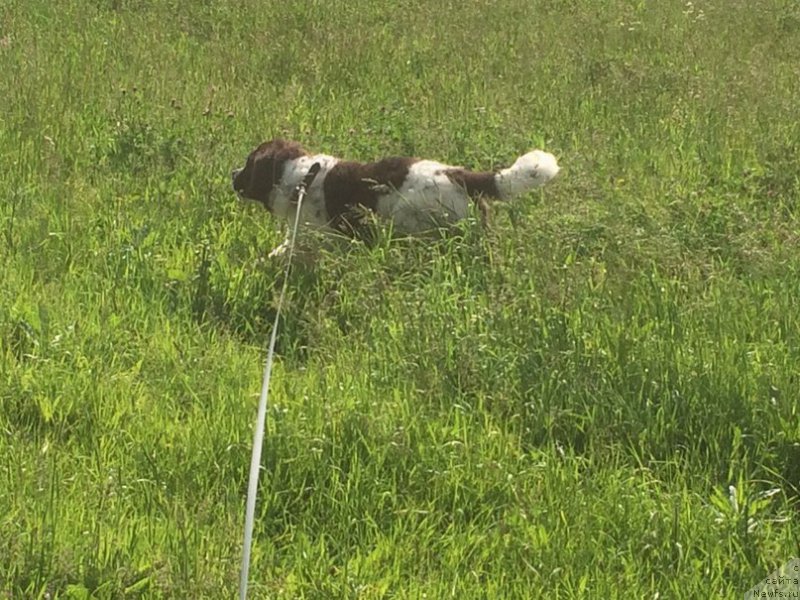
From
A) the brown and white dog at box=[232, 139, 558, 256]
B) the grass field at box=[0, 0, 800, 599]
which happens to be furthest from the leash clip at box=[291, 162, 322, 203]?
the grass field at box=[0, 0, 800, 599]

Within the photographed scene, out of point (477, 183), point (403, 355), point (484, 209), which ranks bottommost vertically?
point (403, 355)

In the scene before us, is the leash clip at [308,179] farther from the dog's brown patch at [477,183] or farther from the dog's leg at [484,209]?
the dog's leg at [484,209]

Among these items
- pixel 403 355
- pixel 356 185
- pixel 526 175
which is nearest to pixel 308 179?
pixel 356 185

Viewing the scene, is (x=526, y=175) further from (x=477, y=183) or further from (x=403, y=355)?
(x=403, y=355)

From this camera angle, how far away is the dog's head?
14.6 feet

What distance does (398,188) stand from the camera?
4.24 m

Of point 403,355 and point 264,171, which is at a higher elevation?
point 264,171

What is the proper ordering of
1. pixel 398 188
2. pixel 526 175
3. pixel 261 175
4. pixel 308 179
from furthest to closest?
pixel 261 175 < pixel 308 179 < pixel 398 188 < pixel 526 175

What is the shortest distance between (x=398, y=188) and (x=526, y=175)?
1.88 ft

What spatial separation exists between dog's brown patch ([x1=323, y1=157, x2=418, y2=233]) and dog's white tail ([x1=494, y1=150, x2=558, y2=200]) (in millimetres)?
427

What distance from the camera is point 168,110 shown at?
19.5ft

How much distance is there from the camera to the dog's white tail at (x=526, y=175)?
13.5ft

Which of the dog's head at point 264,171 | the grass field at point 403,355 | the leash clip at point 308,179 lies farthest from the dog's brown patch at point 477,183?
the dog's head at point 264,171

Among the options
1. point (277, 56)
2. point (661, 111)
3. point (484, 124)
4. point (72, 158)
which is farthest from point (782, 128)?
point (72, 158)
